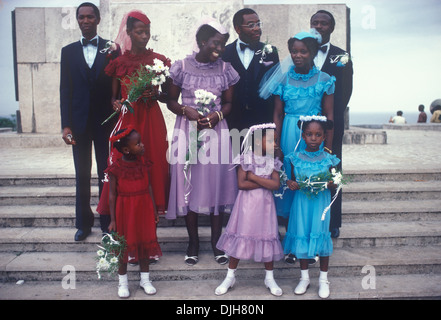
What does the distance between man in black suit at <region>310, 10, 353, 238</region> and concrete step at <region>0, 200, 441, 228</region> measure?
2.78 feet

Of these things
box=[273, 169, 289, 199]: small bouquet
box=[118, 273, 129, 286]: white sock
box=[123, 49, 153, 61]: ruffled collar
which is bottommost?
box=[118, 273, 129, 286]: white sock

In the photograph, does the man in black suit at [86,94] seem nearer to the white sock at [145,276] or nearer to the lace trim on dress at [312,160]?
the white sock at [145,276]

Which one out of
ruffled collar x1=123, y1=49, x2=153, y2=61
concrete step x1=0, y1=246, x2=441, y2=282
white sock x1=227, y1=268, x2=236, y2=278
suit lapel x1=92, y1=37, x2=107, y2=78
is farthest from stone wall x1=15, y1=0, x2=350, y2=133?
white sock x1=227, y1=268, x2=236, y2=278

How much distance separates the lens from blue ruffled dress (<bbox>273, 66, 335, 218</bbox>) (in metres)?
3.90

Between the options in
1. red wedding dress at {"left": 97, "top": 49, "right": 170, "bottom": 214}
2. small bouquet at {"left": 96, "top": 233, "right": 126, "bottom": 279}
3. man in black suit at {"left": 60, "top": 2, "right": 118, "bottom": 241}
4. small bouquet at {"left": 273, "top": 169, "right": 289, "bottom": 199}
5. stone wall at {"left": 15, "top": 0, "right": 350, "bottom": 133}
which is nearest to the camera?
small bouquet at {"left": 96, "top": 233, "right": 126, "bottom": 279}

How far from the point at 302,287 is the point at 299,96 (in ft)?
5.99

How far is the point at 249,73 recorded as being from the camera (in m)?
4.25

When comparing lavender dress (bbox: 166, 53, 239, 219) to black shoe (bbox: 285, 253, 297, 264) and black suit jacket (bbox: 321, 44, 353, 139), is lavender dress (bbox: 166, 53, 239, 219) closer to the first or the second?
black shoe (bbox: 285, 253, 297, 264)

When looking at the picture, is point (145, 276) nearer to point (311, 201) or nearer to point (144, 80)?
point (311, 201)

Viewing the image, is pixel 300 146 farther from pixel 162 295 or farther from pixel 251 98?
pixel 162 295

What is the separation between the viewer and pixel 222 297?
380 centimetres

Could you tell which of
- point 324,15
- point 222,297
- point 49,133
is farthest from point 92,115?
point 49,133

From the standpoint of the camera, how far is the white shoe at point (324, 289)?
3.75 metres
